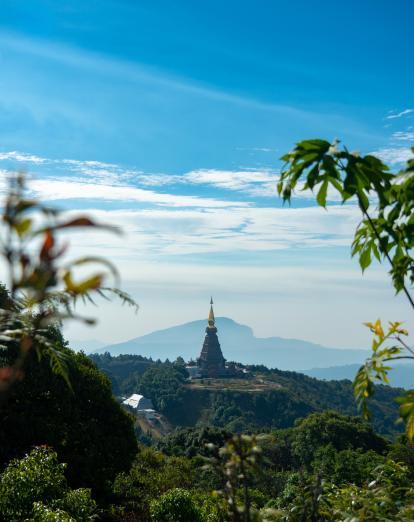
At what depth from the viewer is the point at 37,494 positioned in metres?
10.6

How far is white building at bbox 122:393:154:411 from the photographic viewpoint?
10769 cm

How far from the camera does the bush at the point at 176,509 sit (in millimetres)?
14400

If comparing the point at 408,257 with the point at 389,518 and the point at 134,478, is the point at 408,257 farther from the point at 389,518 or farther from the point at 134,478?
the point at 134,478

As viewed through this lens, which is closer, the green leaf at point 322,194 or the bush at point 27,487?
the green leaf at point 322,194

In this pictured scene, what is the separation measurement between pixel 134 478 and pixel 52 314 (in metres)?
21.2

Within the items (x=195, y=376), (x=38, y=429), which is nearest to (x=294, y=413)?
(x=195, y=376)

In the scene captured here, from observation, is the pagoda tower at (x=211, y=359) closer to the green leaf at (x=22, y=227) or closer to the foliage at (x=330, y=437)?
the foliage at (x=330, y=437)

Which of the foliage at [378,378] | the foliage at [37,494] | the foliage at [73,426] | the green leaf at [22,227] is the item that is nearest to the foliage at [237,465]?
the foliage at [378,378]

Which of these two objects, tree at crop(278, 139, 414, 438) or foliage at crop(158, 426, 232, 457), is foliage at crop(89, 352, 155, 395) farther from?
tree at crop(278, 139, 414, 438)

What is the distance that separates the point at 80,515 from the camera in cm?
1109

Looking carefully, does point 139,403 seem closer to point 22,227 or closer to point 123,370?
point 123,370

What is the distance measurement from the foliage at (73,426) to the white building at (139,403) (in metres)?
88.6

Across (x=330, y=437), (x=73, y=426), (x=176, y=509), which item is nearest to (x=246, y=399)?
(x=330, y=437)

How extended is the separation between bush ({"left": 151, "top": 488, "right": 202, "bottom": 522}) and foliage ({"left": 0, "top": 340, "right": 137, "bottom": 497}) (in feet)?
14.2
